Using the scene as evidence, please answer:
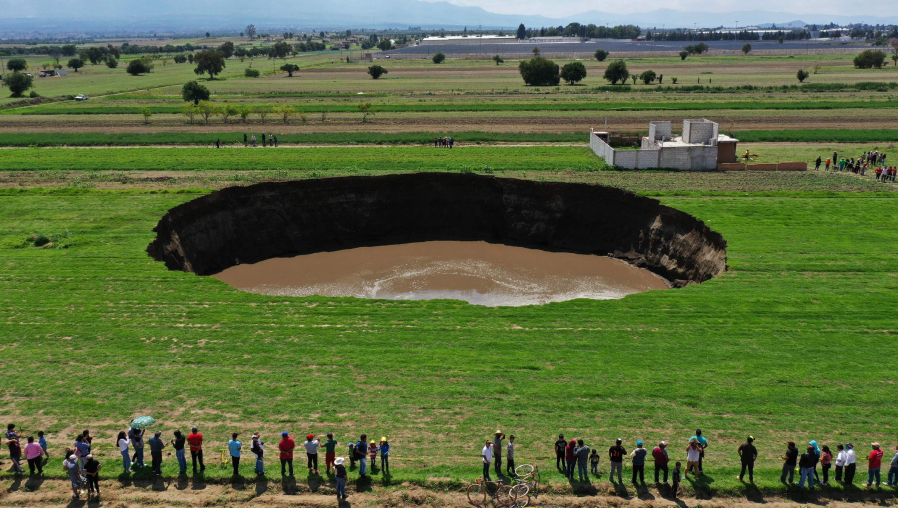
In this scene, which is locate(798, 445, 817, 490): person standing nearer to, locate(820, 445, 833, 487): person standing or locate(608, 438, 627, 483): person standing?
locate(820, 445, 833, 487): person standing

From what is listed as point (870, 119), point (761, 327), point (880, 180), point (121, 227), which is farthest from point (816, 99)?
point (121, 227)

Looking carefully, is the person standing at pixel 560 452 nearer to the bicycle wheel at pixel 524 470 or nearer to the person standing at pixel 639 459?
the bicycle wheel at pixel 524 470

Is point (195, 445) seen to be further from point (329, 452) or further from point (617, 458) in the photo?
point (617, 458)

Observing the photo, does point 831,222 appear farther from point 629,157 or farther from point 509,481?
point 509,481

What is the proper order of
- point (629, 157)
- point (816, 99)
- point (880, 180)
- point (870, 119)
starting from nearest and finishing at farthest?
1. point (880, 180)
2. point (629, 157)
3. point (870, 119)
4. point (816, 99)

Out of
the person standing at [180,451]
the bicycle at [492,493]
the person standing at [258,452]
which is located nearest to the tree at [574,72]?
the bicycle at [492,493]

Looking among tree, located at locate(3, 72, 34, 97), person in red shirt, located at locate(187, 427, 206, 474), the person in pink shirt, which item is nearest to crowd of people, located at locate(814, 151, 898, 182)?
person in red shirt, located at locate(187, 427, 206, 474)
